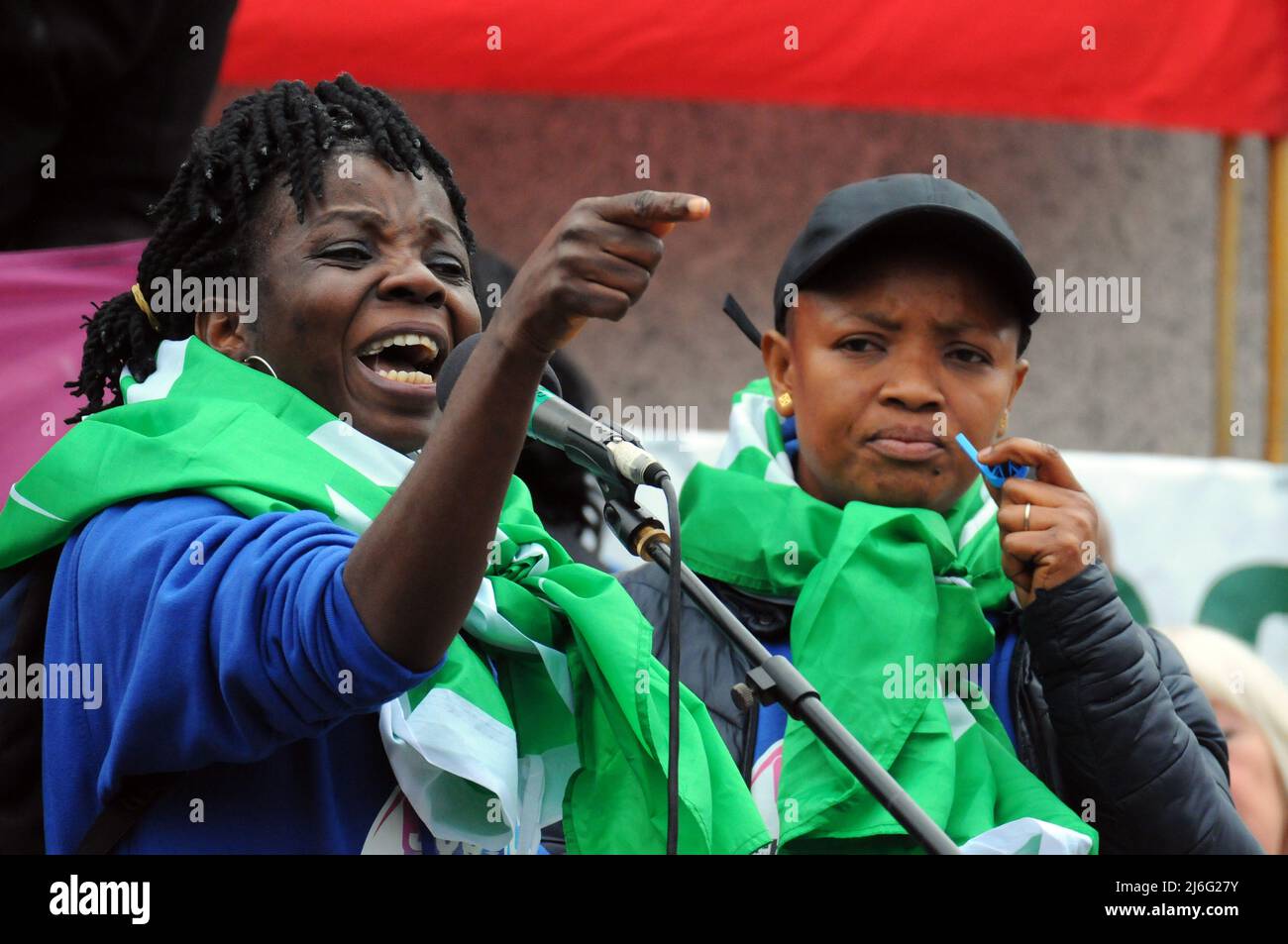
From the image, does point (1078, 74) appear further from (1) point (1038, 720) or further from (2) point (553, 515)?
(1) point (1038, 720)

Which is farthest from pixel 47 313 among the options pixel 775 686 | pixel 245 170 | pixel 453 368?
pixel 775 686

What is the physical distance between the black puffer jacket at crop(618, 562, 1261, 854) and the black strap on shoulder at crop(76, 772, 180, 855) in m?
0.81

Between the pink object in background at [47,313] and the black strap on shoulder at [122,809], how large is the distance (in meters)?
1.44

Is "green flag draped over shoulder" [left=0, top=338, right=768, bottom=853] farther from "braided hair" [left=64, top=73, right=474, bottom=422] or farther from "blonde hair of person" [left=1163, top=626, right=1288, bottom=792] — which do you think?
"blonde hair of person" [left=1163, top=626, right=1288, bottom=792]

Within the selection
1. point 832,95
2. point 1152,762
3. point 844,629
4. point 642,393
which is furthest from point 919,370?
point 642,393

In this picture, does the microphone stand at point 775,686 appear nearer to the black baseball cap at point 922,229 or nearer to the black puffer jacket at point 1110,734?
the black puffer jacket at point 1110,734

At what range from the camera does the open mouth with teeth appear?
85.0 inches

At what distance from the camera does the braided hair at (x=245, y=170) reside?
7.32 feet

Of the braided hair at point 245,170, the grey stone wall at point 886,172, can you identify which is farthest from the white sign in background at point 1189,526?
the braided hair at point 245,170

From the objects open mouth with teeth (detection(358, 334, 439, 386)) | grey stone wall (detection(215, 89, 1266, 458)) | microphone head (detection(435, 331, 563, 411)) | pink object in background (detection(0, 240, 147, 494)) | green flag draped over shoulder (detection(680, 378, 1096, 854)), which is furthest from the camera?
grey stone wall (detection(215, 89, 1266, 458))

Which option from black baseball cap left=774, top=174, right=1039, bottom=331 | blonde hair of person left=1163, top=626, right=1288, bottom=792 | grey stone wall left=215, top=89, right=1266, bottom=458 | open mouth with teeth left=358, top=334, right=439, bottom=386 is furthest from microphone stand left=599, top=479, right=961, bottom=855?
grey stone wall left=215, top=89, right=1266, bottom=458

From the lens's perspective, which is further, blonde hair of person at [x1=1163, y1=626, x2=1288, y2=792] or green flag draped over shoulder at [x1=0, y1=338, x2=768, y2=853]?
blonde hair of person at [x1=1163, y1=626, x2=1288, y2=792]

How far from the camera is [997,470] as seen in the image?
2512mm

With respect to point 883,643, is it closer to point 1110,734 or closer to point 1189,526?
point 1110,734
